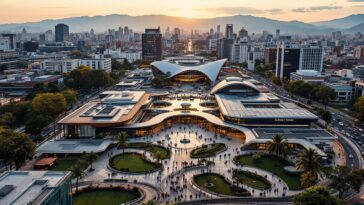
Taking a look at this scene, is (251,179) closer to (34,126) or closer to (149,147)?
(149,147)

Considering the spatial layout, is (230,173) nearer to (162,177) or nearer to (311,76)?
(162,177)

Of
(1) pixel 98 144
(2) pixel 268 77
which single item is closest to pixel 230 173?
(1) pixel 98 144

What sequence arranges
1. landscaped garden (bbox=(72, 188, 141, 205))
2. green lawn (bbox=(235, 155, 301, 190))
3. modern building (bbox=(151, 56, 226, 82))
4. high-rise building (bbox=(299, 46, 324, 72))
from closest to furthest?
landscaped garden (bbox=(72, 188, 141, 205)) < green lawn (bbox=(235, 155, 301, 190)) < modern building (bbox=(151, 56, 226, 82)) < high-rise building (bbox=(299, 46, 324, 72))

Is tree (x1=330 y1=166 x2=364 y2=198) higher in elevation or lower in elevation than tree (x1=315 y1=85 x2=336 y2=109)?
lower

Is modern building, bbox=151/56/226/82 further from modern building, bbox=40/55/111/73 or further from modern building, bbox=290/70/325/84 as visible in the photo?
Result: modern building, bbox=40/55/111/73

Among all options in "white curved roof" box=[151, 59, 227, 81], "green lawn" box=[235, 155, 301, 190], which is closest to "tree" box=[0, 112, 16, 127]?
"green lawn" box=[235, 155, 301, 190]
